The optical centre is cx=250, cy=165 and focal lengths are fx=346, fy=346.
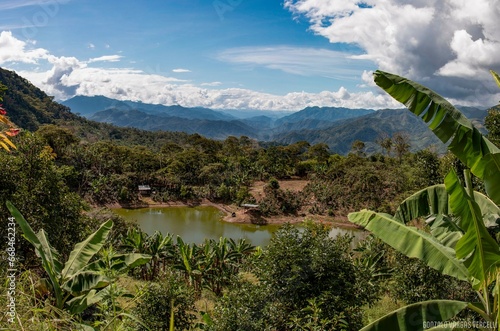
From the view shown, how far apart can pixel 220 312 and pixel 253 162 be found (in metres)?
36.2

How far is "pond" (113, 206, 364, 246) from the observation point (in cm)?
2147

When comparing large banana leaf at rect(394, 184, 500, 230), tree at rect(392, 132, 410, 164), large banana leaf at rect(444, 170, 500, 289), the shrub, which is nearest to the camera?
large banana leaf at rect(444, 170, 500, 289)

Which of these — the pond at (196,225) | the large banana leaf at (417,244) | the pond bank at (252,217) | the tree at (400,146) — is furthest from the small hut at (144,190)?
the large banana leaf at (417,244)

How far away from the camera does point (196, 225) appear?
2381 centimetres

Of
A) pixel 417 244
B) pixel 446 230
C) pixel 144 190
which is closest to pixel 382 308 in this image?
pixel 446 230

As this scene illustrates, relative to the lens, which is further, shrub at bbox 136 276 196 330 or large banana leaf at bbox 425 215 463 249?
shrub at bbox 136 276 196 330

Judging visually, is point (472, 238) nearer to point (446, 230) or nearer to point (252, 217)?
point (446, 230)

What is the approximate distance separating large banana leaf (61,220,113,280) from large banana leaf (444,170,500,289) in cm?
520

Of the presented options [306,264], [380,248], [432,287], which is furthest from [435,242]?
[380,248]

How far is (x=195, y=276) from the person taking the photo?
1127 cm

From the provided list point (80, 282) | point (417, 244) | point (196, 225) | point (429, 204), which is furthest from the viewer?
point (196, 225)

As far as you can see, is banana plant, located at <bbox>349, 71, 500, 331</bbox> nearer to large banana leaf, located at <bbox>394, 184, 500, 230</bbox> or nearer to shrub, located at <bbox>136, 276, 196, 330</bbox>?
large banana leaf, located at <bbox>394, 184, 500, 230</bbox>

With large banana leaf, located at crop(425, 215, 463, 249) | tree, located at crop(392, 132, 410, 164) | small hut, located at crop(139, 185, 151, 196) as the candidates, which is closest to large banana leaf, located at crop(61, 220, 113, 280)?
large banana leaf, located at crop(425, 215, 463, 249)

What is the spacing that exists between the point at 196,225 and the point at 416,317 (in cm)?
2168
